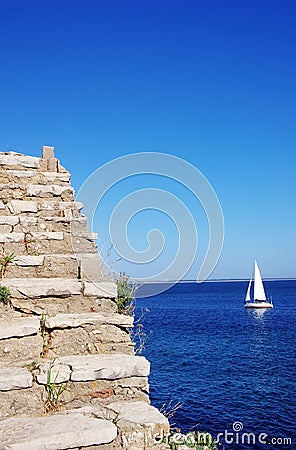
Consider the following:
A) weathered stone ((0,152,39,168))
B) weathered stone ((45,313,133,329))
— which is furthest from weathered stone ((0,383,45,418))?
weathered stone ((0,152,39,168))

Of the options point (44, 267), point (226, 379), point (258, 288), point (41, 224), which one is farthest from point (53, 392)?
point (258, 288)

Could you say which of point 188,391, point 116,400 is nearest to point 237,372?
point 188,391

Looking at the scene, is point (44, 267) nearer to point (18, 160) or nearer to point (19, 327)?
point (19, 327)

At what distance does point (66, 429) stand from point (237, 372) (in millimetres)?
22690

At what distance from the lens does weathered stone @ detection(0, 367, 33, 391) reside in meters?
2.95

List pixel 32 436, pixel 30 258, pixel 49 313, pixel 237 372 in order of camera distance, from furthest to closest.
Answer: pixel 237 372 → pixel 30 258 → pixel 49 313 → pixel 32 436

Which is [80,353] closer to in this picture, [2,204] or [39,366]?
[39,366]

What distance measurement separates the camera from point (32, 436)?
2.57m

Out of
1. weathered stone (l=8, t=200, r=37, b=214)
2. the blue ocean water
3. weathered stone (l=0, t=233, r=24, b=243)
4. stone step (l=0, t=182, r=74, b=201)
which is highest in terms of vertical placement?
stone step (l=0, t=182, r=74, b=201)

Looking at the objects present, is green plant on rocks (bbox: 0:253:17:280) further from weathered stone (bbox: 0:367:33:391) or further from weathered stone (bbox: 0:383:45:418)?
weathered stone (bbox: 0:383:45:418)

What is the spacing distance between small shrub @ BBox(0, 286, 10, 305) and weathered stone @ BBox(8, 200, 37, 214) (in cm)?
177

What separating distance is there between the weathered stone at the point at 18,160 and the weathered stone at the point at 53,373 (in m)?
3.67

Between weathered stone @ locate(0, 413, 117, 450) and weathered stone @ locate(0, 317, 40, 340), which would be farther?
weathered stone @ locate(0, 317, 40, 340)

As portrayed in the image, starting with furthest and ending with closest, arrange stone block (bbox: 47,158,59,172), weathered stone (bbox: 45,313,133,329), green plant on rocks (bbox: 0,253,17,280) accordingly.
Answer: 1. stone block (bbox: 47,158,59,172)
2. green plant on rocks (bbox: 0,253,17,280)
3. weathered stone (bbox: 45,313,133,329)
